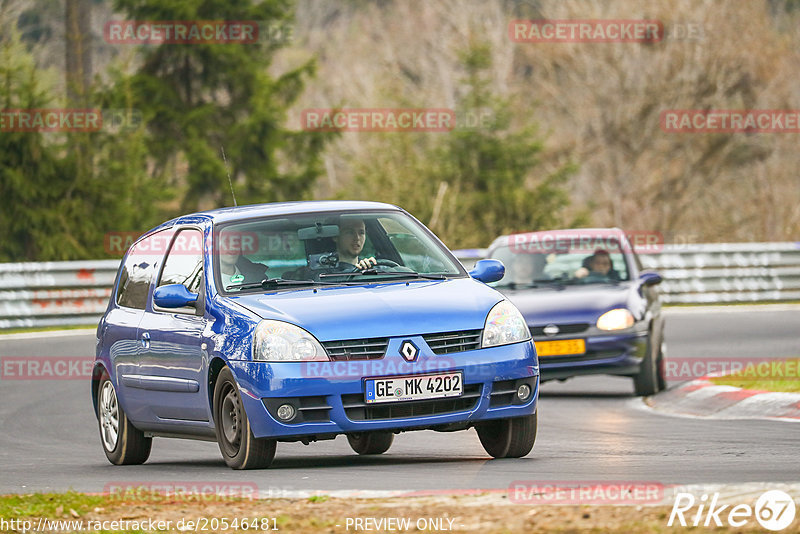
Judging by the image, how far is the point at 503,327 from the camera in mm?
9180

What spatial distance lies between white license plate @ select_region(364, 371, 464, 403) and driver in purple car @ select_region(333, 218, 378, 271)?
4.00 ft

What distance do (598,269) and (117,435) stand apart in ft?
22.6

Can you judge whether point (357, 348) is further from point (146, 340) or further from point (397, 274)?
point (146, 340)

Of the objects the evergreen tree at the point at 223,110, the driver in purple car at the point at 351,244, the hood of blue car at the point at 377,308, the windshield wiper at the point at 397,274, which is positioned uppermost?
the evergreen tree at the point at 223,110

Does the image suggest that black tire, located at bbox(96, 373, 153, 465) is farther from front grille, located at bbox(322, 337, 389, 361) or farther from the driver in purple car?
front grille, located at bbox(322, 337, 389, 361)

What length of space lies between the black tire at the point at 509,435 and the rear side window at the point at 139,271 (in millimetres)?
2611

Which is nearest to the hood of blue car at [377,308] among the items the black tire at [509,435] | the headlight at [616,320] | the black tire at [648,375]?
the black tire at [509,435]

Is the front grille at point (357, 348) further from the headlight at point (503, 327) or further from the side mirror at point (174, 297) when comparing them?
the side mirror at point (174, 297)

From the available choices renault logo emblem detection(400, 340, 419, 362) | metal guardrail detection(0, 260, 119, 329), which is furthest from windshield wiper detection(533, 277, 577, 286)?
metal guardrail detection(0, 260, 119, 329)

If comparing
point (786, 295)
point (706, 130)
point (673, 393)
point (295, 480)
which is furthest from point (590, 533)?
point (706, 130)

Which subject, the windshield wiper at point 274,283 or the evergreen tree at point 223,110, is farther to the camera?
the evergreen tree at point 223,110

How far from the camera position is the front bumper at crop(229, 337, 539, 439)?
8.78 m

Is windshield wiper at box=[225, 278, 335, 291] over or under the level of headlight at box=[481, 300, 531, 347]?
over

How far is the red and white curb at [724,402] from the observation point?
1328 centimetres
